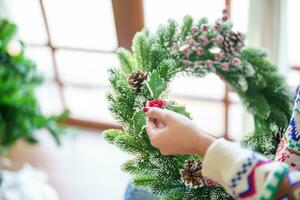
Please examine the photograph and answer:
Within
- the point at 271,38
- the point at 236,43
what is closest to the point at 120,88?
the point at 236,43

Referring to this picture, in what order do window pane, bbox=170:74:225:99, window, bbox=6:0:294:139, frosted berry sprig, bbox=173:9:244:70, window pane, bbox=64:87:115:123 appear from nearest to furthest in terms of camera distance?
frosted berry sprig, bbox=173:9:244:70
window, bbox=6:0:294:139
window pane, bbox=170:74:225:99
window pane, bbox=64:87:115:123

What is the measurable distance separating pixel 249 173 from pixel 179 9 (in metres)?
1.01

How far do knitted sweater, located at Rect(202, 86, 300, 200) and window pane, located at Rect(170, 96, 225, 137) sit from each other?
3.73ft

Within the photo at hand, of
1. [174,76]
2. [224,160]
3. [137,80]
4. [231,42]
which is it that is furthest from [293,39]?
[224,160]

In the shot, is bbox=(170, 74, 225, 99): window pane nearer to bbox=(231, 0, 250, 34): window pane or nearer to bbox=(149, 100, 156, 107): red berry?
bbox=(231, 0, 250, 34): window pane

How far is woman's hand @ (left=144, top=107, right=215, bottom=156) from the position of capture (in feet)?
1.96

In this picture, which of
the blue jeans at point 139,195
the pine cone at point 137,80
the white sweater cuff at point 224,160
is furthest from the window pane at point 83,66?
the white sweater cuff at point 224,160

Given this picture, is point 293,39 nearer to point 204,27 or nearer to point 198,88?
point 198,88

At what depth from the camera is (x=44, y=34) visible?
1779 millimetres

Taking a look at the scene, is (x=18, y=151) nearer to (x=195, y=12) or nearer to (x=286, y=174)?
(x=195, y=12)

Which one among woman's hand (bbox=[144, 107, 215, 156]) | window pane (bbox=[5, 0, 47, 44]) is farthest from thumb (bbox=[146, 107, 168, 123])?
window pane (bbox=[5, 0, 47, 44])

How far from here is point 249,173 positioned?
532 millimetres

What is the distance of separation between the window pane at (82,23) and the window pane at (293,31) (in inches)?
26.3

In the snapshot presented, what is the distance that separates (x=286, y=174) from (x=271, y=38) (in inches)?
27.6
